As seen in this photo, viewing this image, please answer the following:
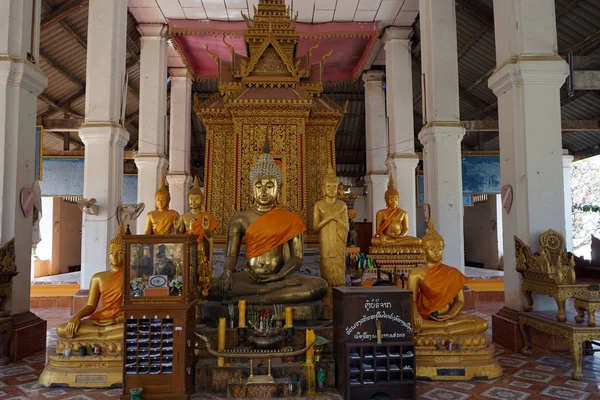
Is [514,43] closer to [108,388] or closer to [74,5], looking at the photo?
[108,388]

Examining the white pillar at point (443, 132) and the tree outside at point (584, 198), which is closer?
the white pillar at point (443, 132)

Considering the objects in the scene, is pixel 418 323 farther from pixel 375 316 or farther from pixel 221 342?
pixel 221 342

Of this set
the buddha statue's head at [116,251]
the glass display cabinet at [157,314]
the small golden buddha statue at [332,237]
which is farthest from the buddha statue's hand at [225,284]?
the small golden buddha statue at [332,237]

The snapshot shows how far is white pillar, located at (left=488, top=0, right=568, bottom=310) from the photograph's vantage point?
16.7ft

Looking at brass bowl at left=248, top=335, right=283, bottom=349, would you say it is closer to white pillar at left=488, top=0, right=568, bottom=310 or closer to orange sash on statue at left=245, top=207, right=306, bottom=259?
orange sash on statue at left=245, top=207, right=306, bottom=259

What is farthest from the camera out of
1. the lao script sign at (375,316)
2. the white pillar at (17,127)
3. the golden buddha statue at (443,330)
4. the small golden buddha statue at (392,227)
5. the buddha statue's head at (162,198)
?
the small golden buddha statue at (392,227)

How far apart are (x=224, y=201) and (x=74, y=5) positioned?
20.5 feet

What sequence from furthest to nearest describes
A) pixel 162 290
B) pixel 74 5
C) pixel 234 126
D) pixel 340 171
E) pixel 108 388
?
pixel 340 171 → pixel 74 5 → pixel 234 126 → pixel 108 388 → pixel 162 290

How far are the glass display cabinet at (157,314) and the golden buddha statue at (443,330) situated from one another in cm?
216

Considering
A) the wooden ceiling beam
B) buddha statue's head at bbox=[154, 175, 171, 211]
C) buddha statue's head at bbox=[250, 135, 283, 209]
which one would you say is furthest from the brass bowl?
the wooden ceiling beam

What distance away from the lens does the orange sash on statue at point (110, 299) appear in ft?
13.9

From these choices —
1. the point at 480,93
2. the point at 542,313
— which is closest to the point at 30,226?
the point at 542,313

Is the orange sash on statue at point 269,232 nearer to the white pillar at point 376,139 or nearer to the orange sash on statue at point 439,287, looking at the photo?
the orange sash on statue at point 439,287

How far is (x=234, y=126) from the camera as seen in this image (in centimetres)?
686
